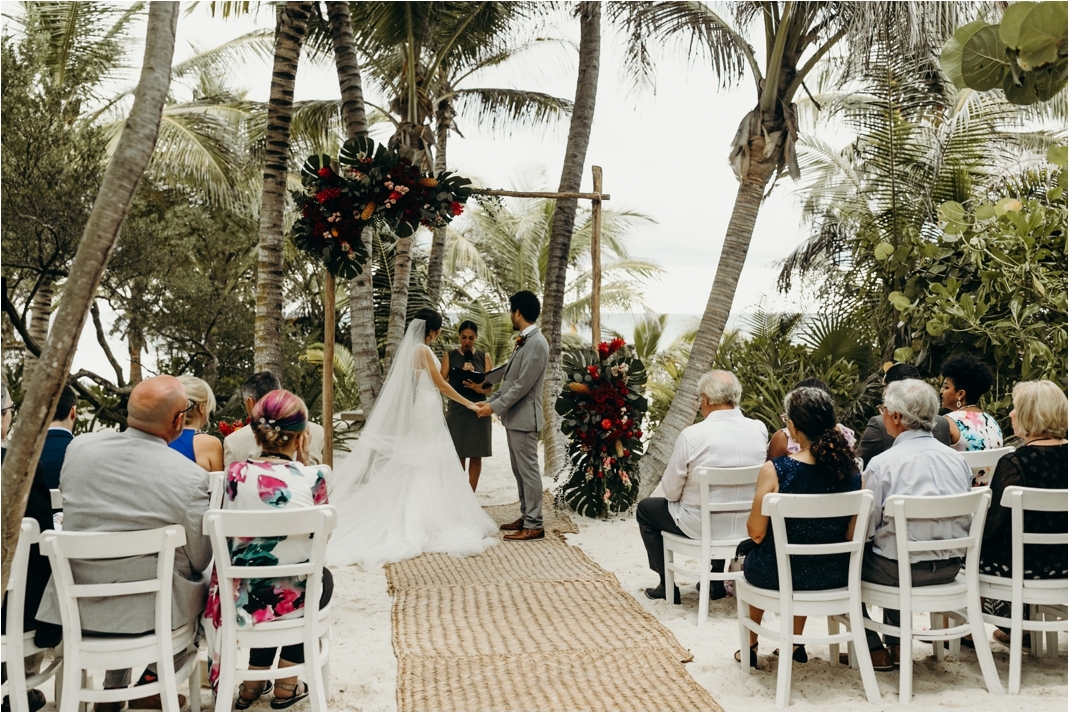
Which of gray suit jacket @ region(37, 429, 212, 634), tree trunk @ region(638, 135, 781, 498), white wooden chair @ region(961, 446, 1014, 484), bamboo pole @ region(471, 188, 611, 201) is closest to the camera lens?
gray suit jacket @ region(37, 429, 212, 634)

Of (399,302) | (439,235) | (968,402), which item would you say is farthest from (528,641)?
(439,235)

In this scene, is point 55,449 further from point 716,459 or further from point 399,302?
point 399,302

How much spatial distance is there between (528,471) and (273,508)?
395 centimetres

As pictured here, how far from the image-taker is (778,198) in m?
20.3

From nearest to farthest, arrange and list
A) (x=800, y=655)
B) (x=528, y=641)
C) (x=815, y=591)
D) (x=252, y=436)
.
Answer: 1. (x=815, y=591)
2. (x=800, y=655)
3. (x=528, y=641)
4. (x=252, y=436)

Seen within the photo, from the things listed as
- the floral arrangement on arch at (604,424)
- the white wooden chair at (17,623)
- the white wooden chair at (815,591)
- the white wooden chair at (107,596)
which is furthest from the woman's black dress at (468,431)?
the white wooden chair at (17,623)

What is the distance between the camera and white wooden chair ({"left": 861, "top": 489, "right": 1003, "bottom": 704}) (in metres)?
3.82

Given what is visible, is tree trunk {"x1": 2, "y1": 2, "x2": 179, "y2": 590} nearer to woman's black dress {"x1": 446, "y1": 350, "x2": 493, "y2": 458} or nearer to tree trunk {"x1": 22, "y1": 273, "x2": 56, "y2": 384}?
woman's black dress {"x1": 446, "y1": 350, "x2": 493, "y2": 458}

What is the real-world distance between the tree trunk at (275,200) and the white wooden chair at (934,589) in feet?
18.3

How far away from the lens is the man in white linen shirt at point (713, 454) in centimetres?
525

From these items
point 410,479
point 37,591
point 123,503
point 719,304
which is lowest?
point 410,479

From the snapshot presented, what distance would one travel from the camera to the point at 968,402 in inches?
216

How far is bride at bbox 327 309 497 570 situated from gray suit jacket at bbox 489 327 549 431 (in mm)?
597

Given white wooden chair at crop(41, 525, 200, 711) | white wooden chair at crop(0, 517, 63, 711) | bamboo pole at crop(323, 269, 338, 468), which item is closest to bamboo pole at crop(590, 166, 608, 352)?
bamboo pole at crop(323, 269, 338, 468)
